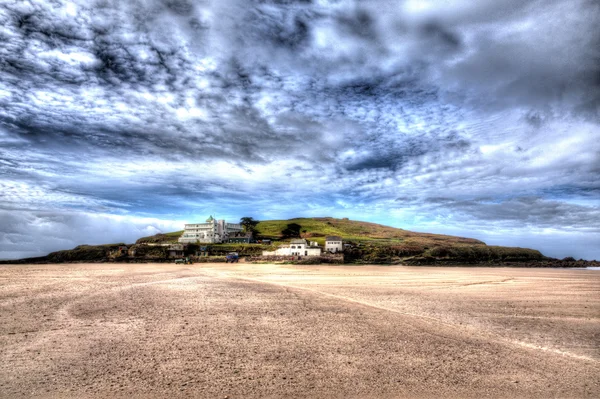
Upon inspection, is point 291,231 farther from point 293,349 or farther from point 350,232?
point 293,349

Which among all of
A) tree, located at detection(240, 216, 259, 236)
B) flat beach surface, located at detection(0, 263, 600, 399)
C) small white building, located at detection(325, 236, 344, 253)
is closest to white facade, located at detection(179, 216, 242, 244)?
tree, located at detection(240, 216, 259, 236)

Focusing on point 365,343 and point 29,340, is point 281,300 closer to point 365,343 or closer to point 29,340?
point 365,343

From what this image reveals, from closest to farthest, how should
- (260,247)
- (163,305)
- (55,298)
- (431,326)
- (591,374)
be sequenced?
1. (591,374)
2. (431,326)
3. (163,305)
4. (55,298)
5. (260,247)

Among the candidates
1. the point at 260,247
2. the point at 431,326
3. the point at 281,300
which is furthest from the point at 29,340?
the point at 260,247

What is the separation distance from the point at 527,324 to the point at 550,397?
8.61m

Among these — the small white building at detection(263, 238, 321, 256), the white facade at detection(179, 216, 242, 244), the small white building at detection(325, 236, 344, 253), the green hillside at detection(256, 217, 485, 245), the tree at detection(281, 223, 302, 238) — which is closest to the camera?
the small white building at detection(263, 238, 321, 256)

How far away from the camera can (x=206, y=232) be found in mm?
130500

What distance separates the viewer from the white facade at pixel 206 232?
12888 centimetres

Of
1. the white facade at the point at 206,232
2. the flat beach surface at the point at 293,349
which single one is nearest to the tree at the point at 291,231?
the white facade at the point at 206,232

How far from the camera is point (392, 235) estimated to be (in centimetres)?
16788

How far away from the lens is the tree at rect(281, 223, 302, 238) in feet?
505

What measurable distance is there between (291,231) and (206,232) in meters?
43.3

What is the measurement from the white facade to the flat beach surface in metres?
112

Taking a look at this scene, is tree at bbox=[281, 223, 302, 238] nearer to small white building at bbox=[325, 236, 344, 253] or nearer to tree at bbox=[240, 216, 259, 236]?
tree at bbox=[240, 216, 259, 236]
